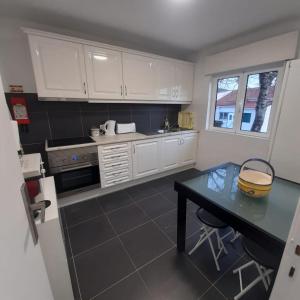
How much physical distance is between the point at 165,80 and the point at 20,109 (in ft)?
7.23

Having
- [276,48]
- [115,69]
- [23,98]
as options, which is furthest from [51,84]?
[276,48]

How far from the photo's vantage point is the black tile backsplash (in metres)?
2.18

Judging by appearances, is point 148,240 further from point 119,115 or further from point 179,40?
point 179,40

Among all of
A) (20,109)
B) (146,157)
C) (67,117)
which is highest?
(20,109)

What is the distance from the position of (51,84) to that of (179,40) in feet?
6.55

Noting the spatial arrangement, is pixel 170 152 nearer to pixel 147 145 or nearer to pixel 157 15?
pixel 147 145

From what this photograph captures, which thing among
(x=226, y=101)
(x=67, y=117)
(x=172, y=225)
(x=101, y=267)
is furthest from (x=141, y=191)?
(x=226, y=101)

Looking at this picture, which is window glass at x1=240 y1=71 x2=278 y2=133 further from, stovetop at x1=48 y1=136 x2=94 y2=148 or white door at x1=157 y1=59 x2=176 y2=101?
stovetop at x1=48 y1=136 x2=94 y2=148

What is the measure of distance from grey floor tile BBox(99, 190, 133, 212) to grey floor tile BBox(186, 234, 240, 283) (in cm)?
107

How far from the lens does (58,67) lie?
198cm

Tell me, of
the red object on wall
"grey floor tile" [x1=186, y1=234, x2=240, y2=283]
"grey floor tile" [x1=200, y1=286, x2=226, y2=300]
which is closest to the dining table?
"grey floor tile" [x1=186, y1=234, x2=240, y2=283]

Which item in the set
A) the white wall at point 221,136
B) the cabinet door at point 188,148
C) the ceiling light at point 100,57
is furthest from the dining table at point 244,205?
the ceiling light at point 100,57

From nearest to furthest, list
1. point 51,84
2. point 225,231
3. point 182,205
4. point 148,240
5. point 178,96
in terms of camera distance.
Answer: point 182,205, point 148,240, point 225,231, point 51,84, point 178,96

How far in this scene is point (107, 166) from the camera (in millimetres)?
2383
